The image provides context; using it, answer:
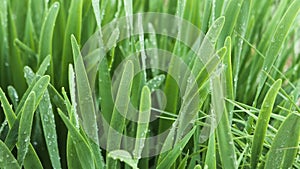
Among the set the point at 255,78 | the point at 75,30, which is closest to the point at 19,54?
the point at 75,30

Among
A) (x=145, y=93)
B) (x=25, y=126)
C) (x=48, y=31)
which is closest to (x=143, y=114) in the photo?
(x=145, y=93)

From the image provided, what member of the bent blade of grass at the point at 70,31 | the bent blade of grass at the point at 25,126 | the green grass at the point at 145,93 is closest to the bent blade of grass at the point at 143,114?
the green grass at the point at 145,93

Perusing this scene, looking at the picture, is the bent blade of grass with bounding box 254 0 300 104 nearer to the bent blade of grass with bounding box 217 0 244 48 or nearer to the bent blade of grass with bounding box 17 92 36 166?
the bent blade of grass with bounding box 217 0 244 48

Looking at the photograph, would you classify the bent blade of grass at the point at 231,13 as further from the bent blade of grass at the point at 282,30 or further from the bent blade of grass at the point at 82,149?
the bent blade of grass at the point at 82,149

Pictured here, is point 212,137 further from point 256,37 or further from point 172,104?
point 256,37

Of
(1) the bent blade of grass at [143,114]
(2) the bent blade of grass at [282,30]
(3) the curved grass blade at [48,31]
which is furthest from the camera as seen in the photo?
(3) the curved grass blade at [48,31]

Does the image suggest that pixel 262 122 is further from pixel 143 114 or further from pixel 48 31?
pixel 48 31
